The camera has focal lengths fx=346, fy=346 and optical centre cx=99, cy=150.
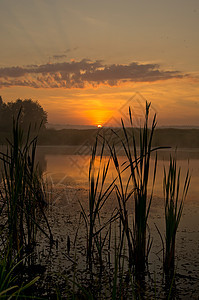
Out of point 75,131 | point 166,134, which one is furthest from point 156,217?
point 75,131

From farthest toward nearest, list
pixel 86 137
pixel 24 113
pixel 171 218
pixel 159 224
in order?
pixel 24 113
pixel 86 137
pixel 159 224
pixel 171 218

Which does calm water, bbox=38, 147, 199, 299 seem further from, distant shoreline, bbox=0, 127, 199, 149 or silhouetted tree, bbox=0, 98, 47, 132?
silhouetted tree, bbox=0, 98, 47, 132

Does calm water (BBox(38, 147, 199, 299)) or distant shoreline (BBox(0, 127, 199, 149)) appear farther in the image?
distant shoreline (BBox(0, 127, 199, 149))

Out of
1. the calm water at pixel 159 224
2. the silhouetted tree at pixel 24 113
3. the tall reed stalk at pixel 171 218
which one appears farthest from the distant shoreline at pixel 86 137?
the tall reed stalk at pixel 171 218

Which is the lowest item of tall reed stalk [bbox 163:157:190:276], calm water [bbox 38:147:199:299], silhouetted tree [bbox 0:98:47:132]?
calm water [bbox 38:147:199:299]

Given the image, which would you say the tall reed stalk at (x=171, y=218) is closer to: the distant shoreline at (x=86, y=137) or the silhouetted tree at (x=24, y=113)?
the distant shoreline at (x=86, y=137)

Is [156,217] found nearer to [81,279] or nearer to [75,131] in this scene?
[81,279]

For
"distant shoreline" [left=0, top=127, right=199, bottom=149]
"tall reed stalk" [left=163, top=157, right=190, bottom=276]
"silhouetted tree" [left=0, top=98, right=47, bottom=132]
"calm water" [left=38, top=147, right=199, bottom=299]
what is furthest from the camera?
"silhouetted tree" [left=0, top=98, right=47, bottom=132]

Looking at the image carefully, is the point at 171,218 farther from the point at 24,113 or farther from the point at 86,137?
the point at 24,113

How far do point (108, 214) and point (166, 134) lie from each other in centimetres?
3490

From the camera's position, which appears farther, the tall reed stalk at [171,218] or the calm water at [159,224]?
the calm water at [159,224]

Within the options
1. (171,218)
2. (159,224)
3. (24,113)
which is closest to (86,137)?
(24,113)

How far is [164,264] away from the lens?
2.82 meters

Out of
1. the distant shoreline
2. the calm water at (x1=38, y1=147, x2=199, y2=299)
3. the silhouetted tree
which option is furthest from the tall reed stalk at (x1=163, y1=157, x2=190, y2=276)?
the silhouetted tree
